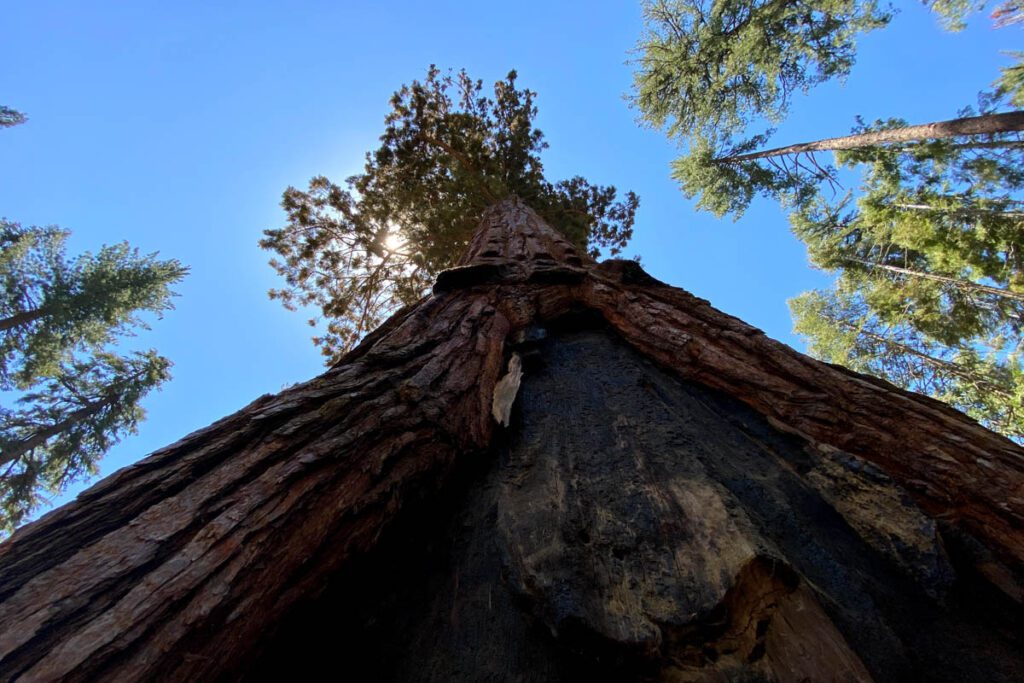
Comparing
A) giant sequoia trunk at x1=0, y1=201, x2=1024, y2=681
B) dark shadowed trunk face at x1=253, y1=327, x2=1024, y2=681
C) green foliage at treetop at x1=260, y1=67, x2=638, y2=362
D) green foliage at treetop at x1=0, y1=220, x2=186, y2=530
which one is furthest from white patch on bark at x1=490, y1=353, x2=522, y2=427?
green foliage at treetop at x1=0, y1=220, x2=186, y2=530

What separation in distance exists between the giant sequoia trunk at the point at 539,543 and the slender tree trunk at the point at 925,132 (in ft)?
28.5

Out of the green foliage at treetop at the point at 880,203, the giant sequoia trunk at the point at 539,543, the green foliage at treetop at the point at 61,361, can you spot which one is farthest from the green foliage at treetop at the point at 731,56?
the green foliage at treetop at the point at 61,361

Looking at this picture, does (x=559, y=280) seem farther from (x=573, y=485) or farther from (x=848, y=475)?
(x=848, y=475)

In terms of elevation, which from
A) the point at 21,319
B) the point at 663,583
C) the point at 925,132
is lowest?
the point at 663,583

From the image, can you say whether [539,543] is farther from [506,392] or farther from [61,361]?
[61,361]

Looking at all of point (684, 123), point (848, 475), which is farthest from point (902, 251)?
point (848, 475)

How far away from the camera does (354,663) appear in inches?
48.4

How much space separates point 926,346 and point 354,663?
13.3 m

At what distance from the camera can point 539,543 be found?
1.34 metres

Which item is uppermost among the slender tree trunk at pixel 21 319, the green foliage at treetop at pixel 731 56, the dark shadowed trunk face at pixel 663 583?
the green foliage at treetop at pixel 731 56

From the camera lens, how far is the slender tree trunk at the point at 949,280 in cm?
779

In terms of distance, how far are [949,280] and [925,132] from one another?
2.86 meters

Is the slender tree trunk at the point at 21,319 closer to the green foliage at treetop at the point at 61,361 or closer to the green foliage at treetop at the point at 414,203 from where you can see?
the green foliage at treetop at the point at 61,361

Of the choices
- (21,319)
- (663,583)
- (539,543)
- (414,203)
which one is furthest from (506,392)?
(21,319)
